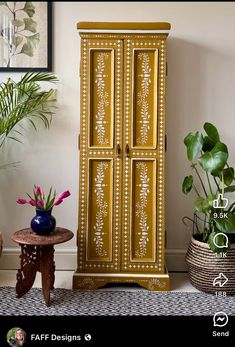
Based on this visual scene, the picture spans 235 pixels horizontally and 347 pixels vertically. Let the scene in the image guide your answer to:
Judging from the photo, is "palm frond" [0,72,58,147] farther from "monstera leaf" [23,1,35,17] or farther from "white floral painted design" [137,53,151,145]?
"white floral painted design" [137,53,151,145]

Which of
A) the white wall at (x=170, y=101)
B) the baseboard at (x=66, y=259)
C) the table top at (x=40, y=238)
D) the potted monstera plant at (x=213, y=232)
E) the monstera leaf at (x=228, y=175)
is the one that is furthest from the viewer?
the baseboard at (x=66, y=259)

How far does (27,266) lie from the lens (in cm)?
294

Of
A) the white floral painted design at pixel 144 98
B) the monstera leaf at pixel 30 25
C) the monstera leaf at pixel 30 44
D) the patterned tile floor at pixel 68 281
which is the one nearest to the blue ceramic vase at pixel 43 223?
the patterned tile floor at pixel 68 281

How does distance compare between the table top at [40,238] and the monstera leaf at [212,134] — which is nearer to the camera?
the table top at [40,238]

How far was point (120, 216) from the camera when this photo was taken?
3232 mm

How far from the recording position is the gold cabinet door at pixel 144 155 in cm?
317

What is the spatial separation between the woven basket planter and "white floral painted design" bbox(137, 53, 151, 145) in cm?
84

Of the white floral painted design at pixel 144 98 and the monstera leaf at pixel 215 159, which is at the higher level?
the white floral painted design at pixel 144 98

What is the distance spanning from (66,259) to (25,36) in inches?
70.8

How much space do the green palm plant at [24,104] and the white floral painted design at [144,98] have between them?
74 cm

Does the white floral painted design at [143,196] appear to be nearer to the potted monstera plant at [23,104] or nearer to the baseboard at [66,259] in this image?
the baseboard at [66,259]

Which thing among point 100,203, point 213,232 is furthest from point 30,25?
point 213,232
